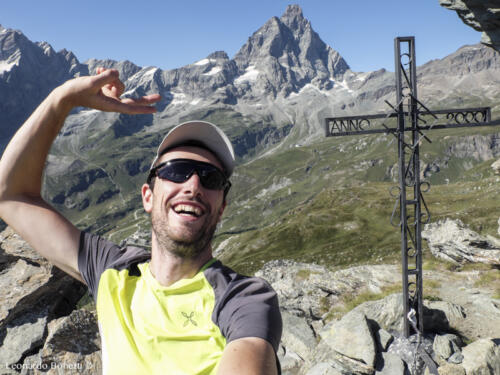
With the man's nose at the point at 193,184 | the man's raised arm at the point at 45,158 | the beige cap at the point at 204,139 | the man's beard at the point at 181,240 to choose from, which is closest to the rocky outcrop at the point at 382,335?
the man's beard at the point at 181,240

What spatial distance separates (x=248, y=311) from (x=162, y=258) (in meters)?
1.31

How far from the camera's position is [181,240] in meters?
3.79

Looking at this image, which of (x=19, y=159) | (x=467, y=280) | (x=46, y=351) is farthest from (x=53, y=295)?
(x=467, y=280)

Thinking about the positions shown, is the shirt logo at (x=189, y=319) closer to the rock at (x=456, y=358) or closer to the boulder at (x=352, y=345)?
the boulder at (x=352, y=345)

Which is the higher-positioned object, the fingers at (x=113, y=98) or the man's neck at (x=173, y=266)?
the fingers at (x=113, y=98)

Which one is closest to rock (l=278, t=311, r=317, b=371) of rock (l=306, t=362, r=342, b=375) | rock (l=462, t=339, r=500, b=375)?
rock (l=306, t=362, r=342, b=375)

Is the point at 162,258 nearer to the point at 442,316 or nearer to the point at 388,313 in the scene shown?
the point at 388,313

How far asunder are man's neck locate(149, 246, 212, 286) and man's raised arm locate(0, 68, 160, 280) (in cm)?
134

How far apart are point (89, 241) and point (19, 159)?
1394 mm

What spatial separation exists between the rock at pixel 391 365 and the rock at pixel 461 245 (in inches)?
707

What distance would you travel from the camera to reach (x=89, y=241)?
15.2 feet

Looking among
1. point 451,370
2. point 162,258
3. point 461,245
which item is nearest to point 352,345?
point 451,370

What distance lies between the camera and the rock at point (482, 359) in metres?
10.7

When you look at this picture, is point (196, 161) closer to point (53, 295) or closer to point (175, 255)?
point (175, 255)
